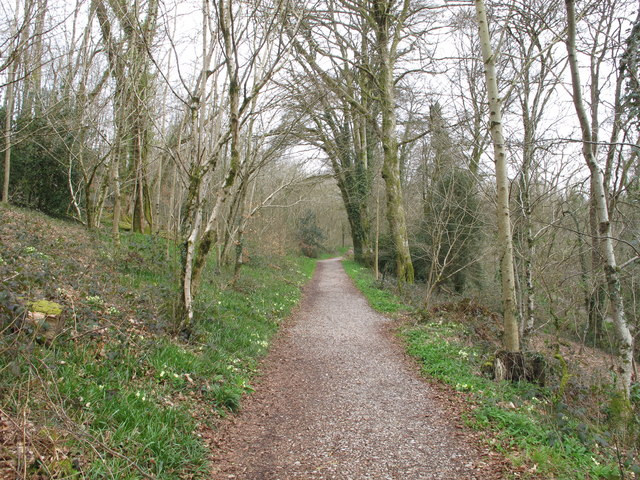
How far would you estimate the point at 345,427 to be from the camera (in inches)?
163

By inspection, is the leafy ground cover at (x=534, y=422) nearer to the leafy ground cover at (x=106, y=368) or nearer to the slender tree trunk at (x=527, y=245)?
the slender tree trunk at (x=527, y=245)

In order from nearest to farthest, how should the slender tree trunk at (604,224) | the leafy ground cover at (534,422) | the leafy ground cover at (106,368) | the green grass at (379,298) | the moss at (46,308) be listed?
the leafy ground cover at (106,368), the leafy ground cover at (534,422), the moss at (46,308), the slender tree trunk at (604,224), the green grass at (379,298)

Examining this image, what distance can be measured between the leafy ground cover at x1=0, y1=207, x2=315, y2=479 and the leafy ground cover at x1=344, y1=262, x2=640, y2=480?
9.10 ft

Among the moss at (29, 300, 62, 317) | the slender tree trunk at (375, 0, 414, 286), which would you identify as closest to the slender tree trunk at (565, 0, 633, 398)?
the moss at (29, 300, 62, 317)

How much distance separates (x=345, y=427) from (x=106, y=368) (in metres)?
2.54

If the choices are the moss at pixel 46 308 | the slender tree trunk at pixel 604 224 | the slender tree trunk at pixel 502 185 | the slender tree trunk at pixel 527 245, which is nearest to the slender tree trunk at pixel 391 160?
the slender tree trunk at pixel 527 245

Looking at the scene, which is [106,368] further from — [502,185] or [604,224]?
[604,224]

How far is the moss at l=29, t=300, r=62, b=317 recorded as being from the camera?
3846 millimetres

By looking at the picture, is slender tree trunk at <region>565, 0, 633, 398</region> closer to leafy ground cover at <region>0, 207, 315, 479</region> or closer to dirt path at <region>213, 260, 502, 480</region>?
dirt path at <region>213, 260, 502, 480</region>

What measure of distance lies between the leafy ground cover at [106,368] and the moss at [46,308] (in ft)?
0.17

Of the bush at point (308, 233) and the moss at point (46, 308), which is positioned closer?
the moss at point (46, 308)

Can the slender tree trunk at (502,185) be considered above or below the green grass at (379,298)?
above

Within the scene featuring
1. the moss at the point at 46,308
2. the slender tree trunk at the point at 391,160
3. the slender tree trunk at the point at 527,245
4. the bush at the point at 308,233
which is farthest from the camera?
the bush at the point at 308,233

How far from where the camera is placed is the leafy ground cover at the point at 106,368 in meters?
2.58
